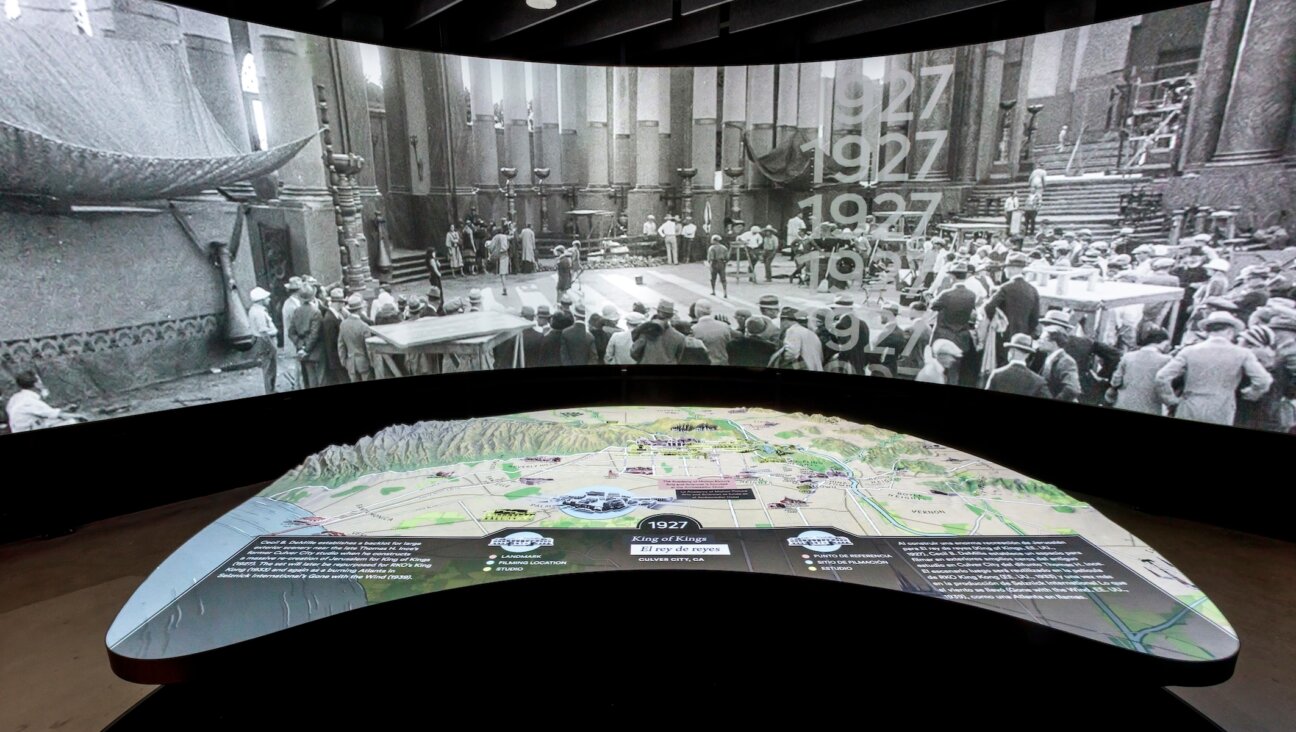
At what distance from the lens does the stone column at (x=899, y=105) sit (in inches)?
183

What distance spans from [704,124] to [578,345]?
230cm

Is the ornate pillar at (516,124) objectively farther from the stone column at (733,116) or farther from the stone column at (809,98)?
the stone column at (809,98)

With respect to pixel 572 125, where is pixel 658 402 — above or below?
below

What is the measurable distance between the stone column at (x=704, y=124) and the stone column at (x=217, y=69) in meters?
3.54

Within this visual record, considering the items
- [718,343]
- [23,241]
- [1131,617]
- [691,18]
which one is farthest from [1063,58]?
[23,241]

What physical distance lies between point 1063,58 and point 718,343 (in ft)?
10.8

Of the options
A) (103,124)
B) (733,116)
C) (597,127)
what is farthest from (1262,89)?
(103,124)

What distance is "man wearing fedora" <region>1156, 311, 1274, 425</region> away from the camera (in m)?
3.84

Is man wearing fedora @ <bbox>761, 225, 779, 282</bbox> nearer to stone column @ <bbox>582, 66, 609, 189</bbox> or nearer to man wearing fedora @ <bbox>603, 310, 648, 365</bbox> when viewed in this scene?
man wearing fedora @ <bbox>603, 310, 648, 365</bbox>

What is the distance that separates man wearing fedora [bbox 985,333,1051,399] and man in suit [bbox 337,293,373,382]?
17.2 ft

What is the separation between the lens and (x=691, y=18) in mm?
4691

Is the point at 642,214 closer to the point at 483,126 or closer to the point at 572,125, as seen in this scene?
the point at 572,125

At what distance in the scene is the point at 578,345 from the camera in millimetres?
5594

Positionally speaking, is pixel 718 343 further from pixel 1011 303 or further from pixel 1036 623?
pixel 1036 623
